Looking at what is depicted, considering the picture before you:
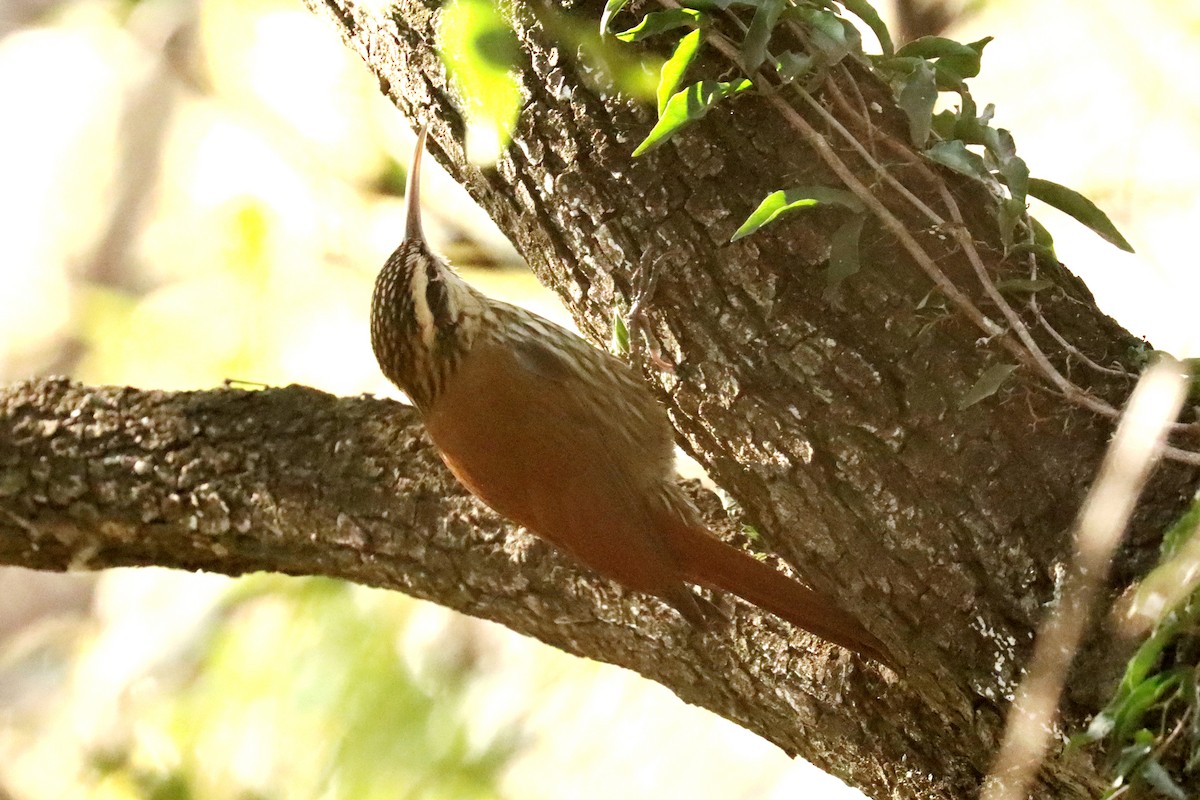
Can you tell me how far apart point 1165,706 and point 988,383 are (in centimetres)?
39

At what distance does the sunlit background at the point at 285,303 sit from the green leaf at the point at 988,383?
1.44 meters

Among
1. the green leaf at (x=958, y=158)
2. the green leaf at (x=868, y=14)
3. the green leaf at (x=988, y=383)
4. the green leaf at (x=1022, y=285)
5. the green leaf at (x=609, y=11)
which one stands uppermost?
the green leaf at (x=868, y=14)

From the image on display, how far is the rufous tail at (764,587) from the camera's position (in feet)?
4.74

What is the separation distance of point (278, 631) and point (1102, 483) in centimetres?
247

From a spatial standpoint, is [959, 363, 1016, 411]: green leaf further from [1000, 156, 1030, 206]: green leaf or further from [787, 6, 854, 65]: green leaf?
[787, 6, 854, 65]: green leaf

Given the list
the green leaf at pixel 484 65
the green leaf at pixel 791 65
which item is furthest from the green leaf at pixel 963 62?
the green leaf at pixel 484 65

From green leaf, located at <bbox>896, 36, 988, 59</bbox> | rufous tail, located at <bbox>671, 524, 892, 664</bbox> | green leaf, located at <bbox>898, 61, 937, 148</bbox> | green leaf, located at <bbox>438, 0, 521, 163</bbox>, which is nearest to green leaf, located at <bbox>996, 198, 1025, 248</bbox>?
green leaf, located at <bbox>898, 61, 937, 148</bbox>

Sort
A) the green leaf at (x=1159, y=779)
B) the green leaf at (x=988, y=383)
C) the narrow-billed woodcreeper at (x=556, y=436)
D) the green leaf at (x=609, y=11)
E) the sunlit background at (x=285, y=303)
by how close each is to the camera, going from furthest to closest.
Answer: the sunlit background at (x=285, y=303)
the narrow-billed woodcreeper at (x=556, y=436)
the green leaf at (x=609, y=11)
the green leaf at (x=988, y=383)
the green leaf at (x=1159, y=779)

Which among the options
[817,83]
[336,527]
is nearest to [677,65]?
[817,83]

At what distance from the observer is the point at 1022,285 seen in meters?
1.31

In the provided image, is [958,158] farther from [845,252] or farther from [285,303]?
[285,303]

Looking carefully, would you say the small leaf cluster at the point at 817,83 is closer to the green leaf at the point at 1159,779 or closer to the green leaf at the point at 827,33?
the green leaf at the point at 827,33

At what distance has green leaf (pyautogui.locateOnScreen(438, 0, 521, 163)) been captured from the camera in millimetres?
1474

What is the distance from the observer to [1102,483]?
1236 mm
